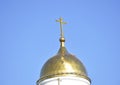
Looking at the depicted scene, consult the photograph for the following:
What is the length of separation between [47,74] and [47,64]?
49 centimetres

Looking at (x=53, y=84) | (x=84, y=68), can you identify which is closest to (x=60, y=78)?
(x=53, y=84)

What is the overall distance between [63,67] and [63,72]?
21cm

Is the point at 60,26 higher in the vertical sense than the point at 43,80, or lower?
higher

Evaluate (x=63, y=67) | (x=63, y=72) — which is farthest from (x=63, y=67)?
(x=63, y=72)

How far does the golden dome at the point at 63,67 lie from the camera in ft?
43.5

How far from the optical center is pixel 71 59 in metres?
13.8

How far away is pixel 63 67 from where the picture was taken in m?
13.3

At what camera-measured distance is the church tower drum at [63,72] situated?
43.3 feet

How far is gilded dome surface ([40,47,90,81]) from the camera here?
13258mm

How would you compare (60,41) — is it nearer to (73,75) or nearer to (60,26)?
(60,26)

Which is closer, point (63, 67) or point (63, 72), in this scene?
point (63, 72)

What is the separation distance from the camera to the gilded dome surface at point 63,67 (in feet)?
43.5

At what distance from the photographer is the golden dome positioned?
13.3m

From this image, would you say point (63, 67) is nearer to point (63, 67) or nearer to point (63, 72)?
point (63, 67)
